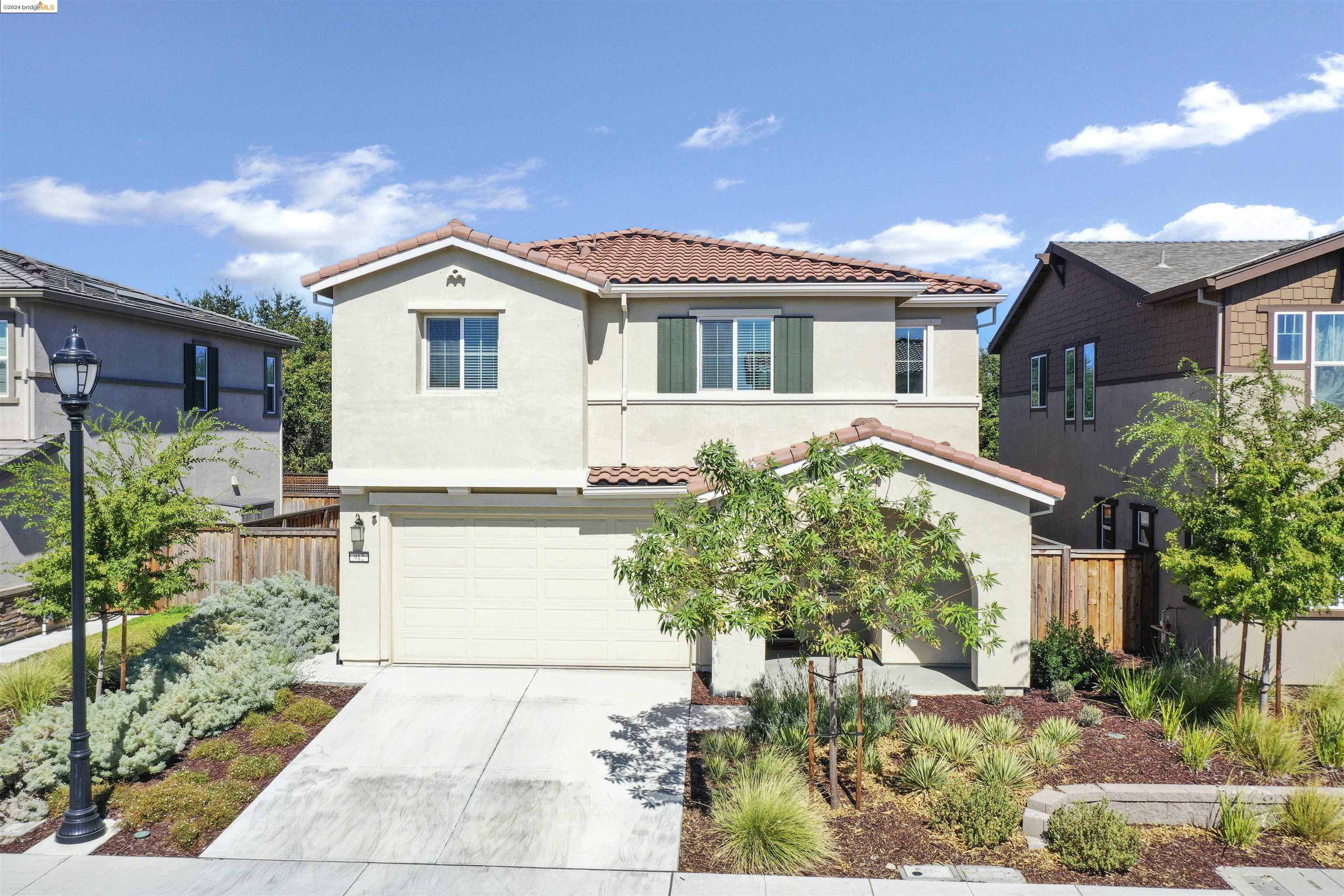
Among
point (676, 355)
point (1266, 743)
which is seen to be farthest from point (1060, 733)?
point (676, 355)

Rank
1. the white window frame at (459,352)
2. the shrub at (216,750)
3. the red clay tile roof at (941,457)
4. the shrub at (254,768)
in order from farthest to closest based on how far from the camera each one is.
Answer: the white window frame at (459,352), the red clay tile roof at (941,457), the shrub at (216,750), the shrub at (254,768)

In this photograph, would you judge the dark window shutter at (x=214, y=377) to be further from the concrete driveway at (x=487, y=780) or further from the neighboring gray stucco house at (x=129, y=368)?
the concrete driveway at (x=487, y=780)

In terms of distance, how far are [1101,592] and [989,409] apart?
28344 mm

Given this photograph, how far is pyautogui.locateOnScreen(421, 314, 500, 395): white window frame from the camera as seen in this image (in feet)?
39.6

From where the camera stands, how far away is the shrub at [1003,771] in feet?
27.2

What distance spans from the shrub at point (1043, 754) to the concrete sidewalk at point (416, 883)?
1941 millimetres

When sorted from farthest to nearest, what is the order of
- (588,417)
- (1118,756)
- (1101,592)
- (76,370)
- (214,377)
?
(214,377) → (1101,592) → (588,417) → (1118,756) → (76,370)

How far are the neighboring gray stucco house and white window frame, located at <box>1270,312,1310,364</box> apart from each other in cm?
1471

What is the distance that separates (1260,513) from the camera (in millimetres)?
9289

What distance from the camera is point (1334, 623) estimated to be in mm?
12117

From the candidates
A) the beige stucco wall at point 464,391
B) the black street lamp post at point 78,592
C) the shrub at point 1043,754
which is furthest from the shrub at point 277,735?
the shrub at point 1043,754

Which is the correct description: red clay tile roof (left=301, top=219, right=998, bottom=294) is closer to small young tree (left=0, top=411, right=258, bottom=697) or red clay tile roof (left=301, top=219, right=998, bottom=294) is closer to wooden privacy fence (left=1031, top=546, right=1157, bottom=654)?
small young tree (left=0, top=411, right=258, bottom=697)

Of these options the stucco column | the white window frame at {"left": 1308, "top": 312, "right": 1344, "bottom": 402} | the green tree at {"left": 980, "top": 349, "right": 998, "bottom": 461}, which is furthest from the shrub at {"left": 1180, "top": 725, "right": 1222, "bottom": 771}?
the green tree at {"left": 980, "top": 349, "right": 998, "bottom": 461}

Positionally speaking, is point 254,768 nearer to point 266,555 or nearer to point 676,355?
point 266,555
